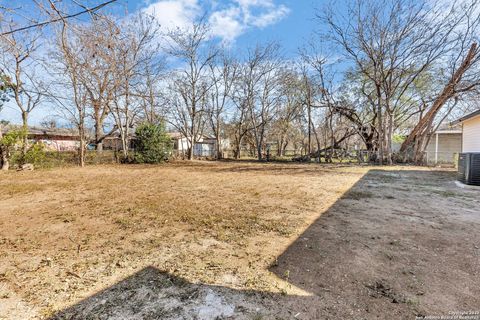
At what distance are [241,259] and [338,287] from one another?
838 mm

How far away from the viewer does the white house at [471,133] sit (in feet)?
30.0

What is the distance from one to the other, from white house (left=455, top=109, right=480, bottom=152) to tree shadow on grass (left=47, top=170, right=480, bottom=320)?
9381 mm

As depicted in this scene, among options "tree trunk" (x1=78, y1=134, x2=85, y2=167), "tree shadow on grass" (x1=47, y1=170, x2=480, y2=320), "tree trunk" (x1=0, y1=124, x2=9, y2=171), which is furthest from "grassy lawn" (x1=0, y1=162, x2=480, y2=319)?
"tree trunk" (x1=78, y1=134, x2=85, y2=167)

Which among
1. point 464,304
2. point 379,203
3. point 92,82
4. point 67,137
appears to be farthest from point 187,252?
point 67,137

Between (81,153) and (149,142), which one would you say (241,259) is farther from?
(149,142)

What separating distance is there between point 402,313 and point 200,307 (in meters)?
1.25

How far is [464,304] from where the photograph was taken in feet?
4.93

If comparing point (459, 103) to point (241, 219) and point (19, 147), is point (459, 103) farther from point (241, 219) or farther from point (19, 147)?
point (19, 147)

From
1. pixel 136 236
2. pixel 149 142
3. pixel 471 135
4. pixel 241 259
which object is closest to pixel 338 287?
pixel 241 259

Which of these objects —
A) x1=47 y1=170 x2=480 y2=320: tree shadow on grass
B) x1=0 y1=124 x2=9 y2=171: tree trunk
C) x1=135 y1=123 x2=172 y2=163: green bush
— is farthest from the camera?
x1=135 y1=123 x2=172 y2=163: green bush

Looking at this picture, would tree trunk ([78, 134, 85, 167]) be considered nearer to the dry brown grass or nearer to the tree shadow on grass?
the dry brown grass

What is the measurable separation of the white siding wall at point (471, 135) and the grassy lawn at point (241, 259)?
760 centimetres

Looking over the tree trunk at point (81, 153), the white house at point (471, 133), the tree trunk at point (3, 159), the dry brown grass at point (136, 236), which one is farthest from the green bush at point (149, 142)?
the white house at point (471, 133)

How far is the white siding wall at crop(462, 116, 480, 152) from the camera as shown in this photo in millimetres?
9234
